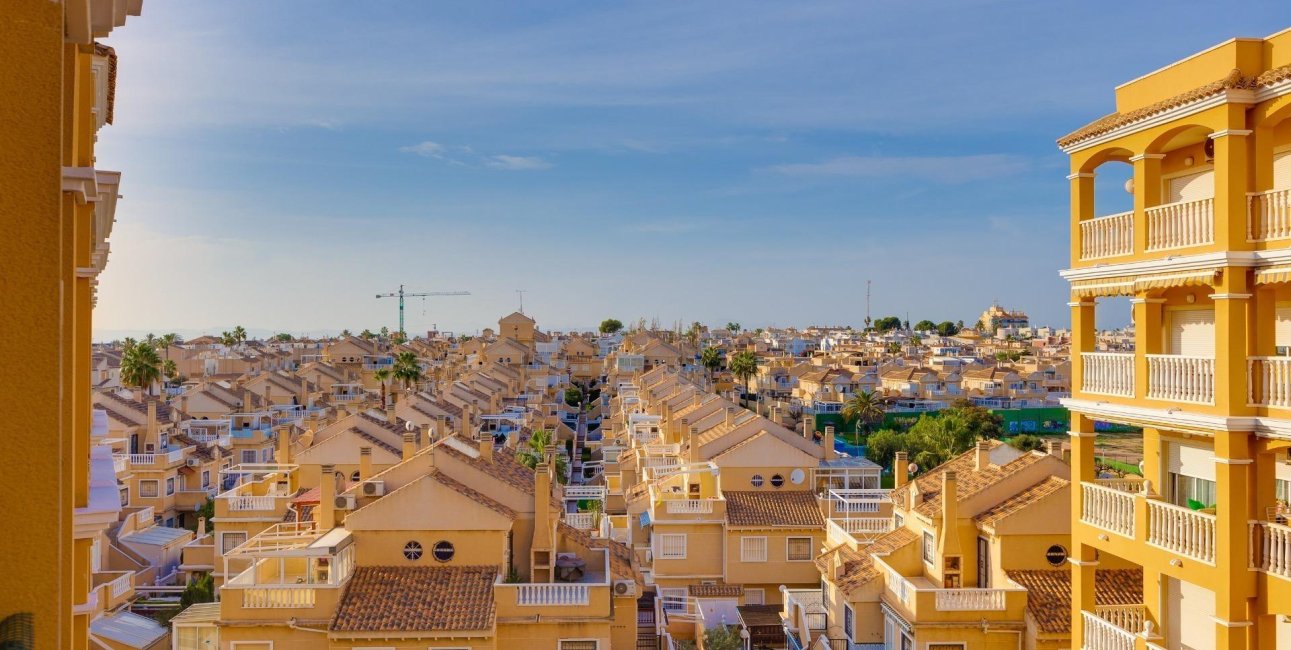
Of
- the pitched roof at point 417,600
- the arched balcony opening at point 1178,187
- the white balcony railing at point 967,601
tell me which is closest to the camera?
the arched balcony opening at point 1178,187

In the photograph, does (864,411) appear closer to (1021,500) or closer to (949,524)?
Answer: (1021,500)

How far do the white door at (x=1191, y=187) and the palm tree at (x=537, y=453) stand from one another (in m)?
36.1

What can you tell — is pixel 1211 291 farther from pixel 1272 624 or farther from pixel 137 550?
pixel 137 550

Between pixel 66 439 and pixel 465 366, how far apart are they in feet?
396

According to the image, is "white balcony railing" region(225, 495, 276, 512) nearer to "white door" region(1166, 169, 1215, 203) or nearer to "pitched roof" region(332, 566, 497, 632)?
"pitched roof" region(332, 566, 497, 632)

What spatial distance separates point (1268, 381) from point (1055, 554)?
39.3 ft

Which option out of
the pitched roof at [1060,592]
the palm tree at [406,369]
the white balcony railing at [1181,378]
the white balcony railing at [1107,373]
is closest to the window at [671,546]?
the pitched roof at [1060,592]

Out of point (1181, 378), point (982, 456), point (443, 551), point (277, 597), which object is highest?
point (1181, 378)

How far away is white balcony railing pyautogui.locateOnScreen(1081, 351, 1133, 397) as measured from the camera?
15867 millimetres

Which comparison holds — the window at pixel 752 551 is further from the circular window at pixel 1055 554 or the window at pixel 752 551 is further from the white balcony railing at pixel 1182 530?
the white balcony railing at pixel 1182 530

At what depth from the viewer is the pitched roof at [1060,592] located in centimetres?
2262

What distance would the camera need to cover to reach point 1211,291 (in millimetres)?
15172

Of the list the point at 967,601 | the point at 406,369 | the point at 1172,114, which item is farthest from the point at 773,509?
the point at 406,369

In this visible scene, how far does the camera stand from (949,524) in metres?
25.0
